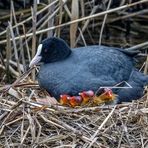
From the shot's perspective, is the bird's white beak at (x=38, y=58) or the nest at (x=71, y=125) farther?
the bird's white beak at (x=38, y=58)

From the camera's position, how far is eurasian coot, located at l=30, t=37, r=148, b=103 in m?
4.73

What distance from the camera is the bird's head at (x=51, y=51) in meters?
4.93

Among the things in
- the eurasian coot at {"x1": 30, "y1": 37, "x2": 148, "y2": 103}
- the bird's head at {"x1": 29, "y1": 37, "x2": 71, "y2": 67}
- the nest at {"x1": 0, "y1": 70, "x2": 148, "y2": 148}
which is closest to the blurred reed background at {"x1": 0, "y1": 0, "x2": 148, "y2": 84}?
the eurasian coot at {"x1": 30, "y1": 37, "x2": 148, "y2": 103}

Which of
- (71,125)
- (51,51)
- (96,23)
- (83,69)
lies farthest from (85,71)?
(96,23)

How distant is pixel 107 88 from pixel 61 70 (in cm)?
38

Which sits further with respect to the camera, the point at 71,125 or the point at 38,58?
the point at 38,58

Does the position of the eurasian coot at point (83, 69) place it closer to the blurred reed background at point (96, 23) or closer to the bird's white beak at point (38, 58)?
the bird's white beak at point (38, 58)

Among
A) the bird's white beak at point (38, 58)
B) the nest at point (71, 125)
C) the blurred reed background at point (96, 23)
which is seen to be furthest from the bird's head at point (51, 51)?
the blurred reed background at point (96, 23)

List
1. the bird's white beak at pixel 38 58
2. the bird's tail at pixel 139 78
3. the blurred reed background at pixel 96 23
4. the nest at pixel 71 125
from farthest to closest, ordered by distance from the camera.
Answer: the blurred reed background at pixel 96 23, the bird's tail at pixel 139 78, the bird's white beak at pixel 38 58, the nest at pixel 71 125

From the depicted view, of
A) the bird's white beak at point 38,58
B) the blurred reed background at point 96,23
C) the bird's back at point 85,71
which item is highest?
the bird's white beak at point 38,58

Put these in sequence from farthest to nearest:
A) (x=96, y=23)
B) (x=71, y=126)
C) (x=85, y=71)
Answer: (x=96, y=23) < (x=85, y=71) < (x=71, y=126)

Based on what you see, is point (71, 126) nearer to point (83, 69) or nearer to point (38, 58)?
point (83, 69)

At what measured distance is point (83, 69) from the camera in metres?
4.80

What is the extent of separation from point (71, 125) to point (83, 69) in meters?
0.69
